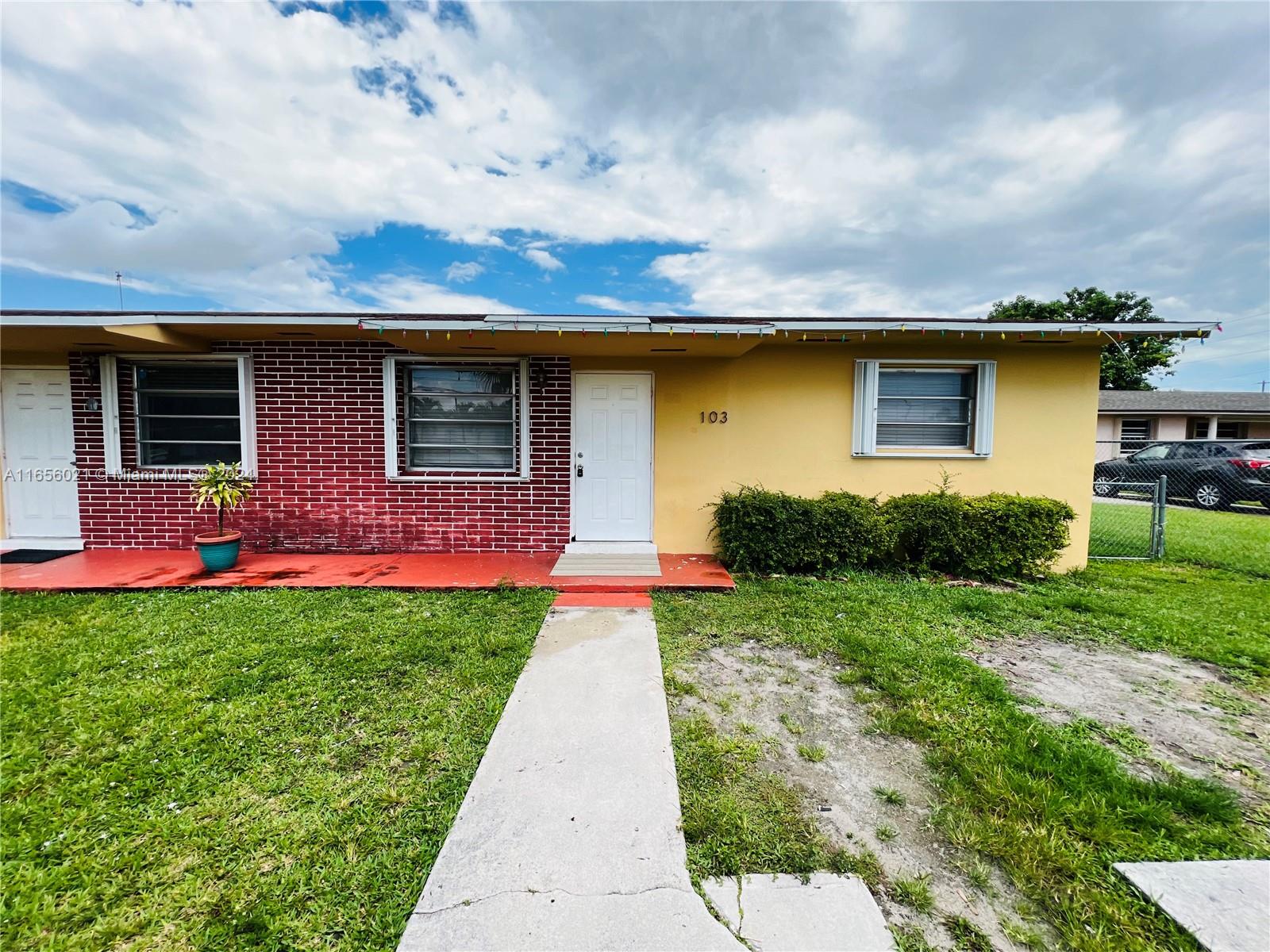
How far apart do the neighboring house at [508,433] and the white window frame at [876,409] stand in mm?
23

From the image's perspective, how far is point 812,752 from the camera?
2465mm

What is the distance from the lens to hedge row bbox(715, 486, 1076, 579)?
546 centimetres

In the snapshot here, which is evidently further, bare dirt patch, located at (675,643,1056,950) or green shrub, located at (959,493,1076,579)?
green shrub, located at (959,493,1076,579)

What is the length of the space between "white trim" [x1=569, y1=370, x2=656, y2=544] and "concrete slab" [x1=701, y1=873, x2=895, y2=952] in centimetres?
463

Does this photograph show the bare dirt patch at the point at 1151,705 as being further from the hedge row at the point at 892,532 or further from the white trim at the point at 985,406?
the white trim at the point at 985,406

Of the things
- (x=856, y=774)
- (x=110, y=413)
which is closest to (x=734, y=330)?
(x=856, y=774)

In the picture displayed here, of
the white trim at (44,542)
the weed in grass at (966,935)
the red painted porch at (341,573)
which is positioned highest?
the white trim at (44,542)

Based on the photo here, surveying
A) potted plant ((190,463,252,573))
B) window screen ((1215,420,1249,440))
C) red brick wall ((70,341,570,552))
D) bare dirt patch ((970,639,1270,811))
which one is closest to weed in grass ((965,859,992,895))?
bare dirt patch ((970,639,1270,811))

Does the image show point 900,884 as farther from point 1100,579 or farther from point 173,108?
point 173,108

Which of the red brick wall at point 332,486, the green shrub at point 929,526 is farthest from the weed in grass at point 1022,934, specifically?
the red brick wall at point 332,486

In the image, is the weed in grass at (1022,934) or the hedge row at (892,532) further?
the hedge row at (892,532)

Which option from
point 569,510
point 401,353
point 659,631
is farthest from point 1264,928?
point 401,353

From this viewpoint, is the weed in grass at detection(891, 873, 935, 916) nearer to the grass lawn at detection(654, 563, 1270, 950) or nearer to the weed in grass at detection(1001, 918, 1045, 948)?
the grass lawn at detection(654, 563, 1270, 950)

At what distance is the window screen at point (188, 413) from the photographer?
20.0 feet
